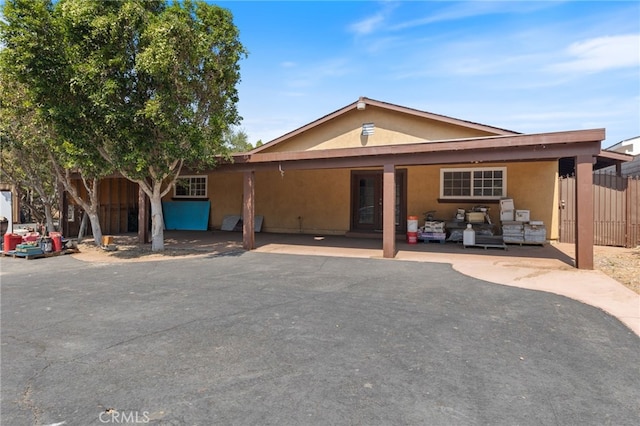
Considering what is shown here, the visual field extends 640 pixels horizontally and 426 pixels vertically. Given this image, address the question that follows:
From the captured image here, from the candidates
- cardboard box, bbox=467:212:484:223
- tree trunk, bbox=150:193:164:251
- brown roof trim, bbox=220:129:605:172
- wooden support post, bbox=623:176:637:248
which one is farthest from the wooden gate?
tree trunk, bbox=150:193:164:251

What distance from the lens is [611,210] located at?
1109 cm

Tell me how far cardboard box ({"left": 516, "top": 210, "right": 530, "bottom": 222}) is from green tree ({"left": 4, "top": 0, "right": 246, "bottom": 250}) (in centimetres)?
932

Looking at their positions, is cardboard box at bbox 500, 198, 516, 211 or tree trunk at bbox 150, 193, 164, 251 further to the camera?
cardboard box at bbox 500, 198, 516, 211

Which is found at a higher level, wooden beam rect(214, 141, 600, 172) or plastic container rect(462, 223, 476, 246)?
wooden beam rect(214, 141, 600, 172)

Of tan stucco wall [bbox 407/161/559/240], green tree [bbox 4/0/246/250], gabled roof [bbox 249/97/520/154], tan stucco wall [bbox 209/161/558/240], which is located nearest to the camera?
green tree [bbox 4/0/246/250]

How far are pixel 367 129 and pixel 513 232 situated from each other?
226 inches

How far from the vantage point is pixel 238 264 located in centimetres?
882

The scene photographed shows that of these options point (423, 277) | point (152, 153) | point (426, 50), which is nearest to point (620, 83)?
point (426, 50)

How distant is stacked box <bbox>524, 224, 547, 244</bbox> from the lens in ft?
35.7

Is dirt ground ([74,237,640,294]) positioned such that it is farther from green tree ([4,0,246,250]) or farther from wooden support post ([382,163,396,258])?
wooden support post ([382,163,396,258])

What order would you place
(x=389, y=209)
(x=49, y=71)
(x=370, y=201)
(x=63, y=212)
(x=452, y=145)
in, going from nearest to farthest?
(x=49, y=71) → (x=452, y=145) → (x=389, y=209) → (x=370, y=201) → (x=63, y=212)

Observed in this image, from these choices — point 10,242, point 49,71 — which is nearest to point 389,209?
point 49,71

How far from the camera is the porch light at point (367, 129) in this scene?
12602 mm

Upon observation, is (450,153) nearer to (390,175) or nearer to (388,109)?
(390,175)
